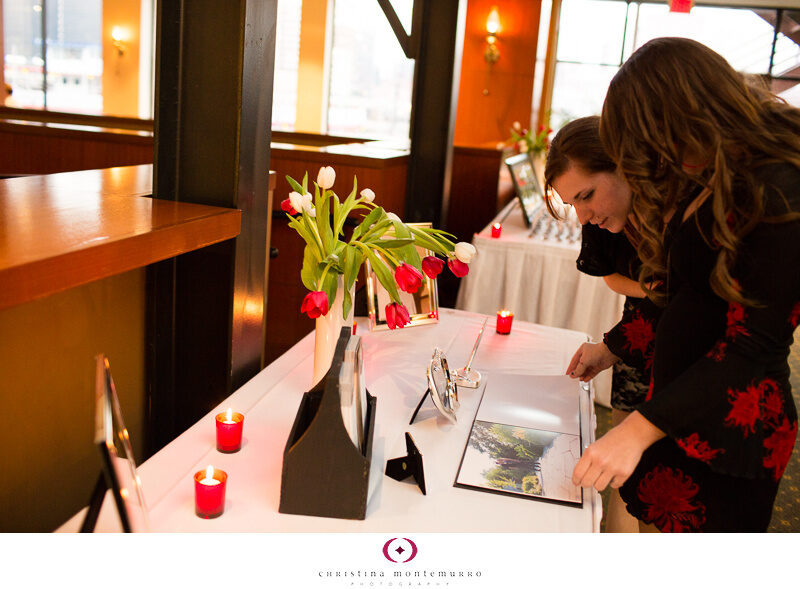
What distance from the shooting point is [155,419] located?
1.61 m

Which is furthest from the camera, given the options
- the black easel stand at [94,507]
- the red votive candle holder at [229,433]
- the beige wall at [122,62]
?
the beige wall at [122,62]

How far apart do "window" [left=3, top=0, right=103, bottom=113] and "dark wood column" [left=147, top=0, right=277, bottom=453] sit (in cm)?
856

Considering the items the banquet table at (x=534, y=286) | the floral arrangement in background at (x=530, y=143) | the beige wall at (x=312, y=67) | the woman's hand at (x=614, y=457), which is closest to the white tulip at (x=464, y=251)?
the woman's hand at (x=614, y=457)

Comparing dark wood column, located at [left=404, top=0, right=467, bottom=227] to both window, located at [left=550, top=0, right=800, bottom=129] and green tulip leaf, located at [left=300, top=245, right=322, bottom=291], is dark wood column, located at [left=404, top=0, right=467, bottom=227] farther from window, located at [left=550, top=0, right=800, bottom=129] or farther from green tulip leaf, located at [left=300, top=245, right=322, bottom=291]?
window, located at [left=550, top=0, right=800, bottom=129]

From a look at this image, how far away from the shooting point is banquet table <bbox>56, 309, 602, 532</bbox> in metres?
0.96

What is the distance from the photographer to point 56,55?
9.05m

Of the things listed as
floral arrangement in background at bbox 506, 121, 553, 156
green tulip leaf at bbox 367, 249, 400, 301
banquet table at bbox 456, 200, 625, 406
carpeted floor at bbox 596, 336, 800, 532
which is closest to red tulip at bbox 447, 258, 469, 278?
green tulip leaf at bbox 367, 249, 400, 301

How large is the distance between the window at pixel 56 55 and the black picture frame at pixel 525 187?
689 cm

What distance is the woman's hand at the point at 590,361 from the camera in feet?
4.75

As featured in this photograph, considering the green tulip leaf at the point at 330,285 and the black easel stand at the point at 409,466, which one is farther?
the green tulip leaf at the point at 330,285

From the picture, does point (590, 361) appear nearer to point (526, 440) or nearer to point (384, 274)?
point (526, 440)

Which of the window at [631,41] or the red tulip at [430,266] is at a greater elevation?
the window at [631,41]

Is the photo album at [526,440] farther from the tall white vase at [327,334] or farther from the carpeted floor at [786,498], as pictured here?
the carpeted floor at [786,498]
